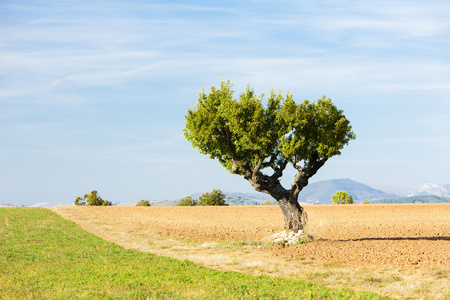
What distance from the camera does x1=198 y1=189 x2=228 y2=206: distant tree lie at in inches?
4416

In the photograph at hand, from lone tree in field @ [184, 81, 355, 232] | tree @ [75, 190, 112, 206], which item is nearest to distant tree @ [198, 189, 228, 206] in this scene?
tree @ [75, 190, 112, 206]

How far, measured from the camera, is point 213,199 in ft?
370

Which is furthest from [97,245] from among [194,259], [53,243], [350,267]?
[350,267]

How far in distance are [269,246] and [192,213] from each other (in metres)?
41.6

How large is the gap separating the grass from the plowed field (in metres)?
7.24

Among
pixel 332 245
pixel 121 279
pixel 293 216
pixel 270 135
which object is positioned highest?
pixel 270 135

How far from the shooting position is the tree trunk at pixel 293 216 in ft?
116

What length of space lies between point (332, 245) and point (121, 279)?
15.9 meters

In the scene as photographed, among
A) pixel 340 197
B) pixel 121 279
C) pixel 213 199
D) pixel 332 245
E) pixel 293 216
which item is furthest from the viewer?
pixel 340 197

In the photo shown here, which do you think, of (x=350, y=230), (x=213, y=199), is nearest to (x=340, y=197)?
(x=213, y=199)

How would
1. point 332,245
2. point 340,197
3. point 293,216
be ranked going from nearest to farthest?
1. point 332,245
2. point 293,216
3. point 340,197

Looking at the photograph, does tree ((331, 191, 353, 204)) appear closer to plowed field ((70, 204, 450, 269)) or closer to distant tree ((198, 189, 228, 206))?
distant tree ((198, 189, 228, 206))

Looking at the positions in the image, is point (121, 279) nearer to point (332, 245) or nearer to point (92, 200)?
point (332, 245)

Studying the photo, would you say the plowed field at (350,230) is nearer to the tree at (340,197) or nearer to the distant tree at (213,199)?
the distant tree at (213,199)
